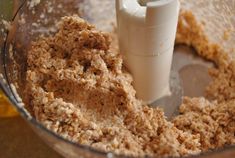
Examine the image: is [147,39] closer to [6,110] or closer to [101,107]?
[101,107]

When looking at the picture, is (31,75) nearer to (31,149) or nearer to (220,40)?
(31,149)

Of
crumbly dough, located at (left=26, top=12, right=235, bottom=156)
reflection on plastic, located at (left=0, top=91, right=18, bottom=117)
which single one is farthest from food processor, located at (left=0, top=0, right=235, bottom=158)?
reflection on plastic, located at (left=0, top=91, right=18, bottom=117)

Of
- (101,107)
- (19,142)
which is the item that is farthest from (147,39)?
(19,142)

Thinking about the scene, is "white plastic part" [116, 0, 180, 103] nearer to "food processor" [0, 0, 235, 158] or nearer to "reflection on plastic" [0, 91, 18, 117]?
"food processor" [0, 0, 235, 158]

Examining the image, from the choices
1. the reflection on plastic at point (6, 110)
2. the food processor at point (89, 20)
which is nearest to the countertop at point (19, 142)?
the reflection on plastic at point (6, 110)

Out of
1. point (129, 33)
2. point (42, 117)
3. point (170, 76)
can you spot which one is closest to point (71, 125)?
point (42, 117)

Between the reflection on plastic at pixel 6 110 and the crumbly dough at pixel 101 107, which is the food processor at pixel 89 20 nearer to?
the crumbly dough at pixel 101 107
